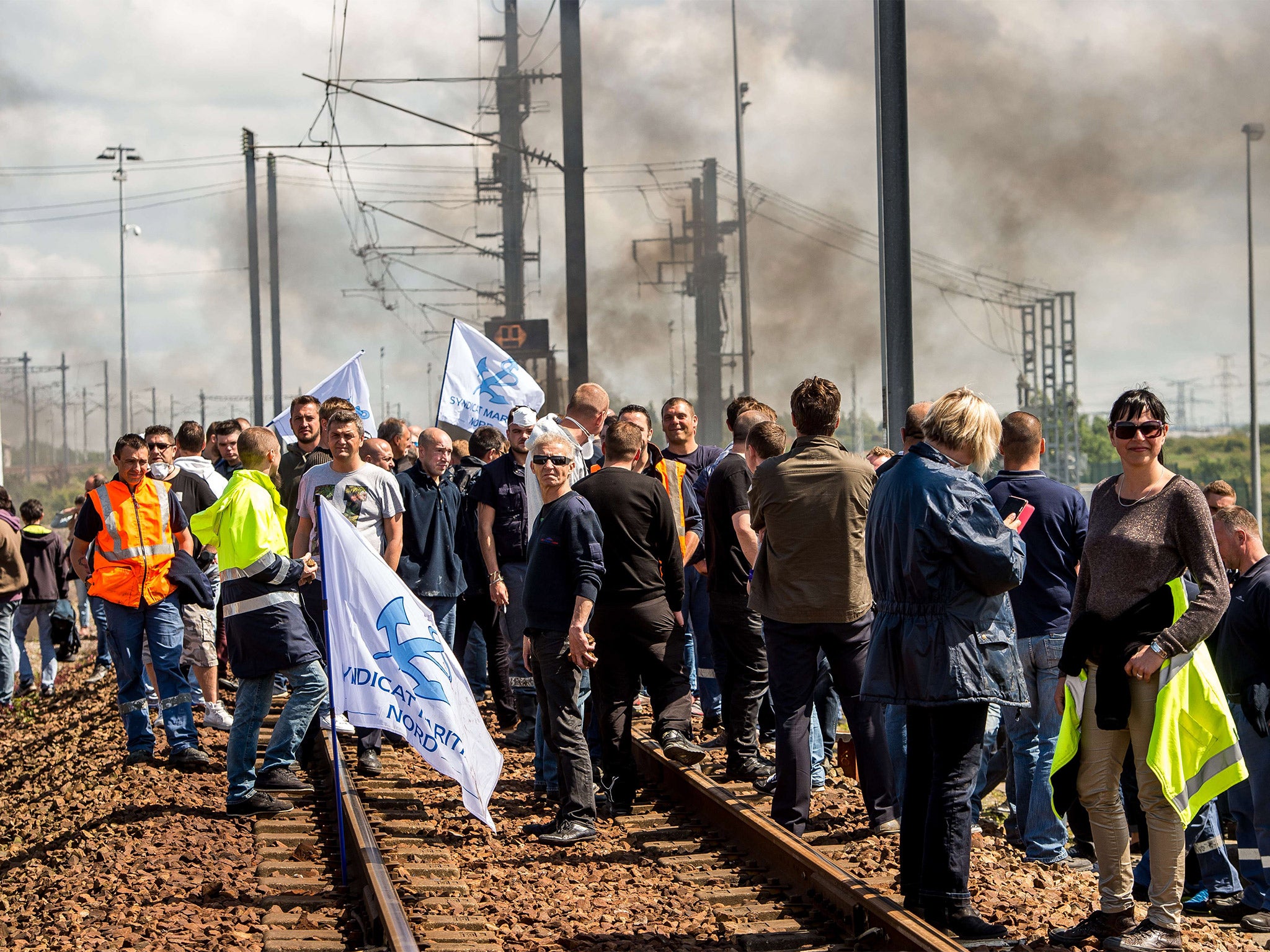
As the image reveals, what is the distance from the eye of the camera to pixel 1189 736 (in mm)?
4984

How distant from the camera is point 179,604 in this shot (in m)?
9.34

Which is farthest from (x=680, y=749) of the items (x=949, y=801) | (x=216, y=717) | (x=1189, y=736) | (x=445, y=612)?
(x=216, y=717)

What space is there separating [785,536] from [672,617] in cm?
101

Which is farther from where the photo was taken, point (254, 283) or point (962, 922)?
point (254, 283)

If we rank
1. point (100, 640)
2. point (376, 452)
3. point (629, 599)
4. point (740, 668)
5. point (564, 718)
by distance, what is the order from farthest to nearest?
point (100, 640), point (376, 452), point (740, 668), point (629, 599), point (564, 718)

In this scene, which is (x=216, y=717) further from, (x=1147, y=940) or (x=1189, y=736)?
(x=1189, y=736)

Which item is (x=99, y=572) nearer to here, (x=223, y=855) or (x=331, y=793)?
(x=331, y=793)

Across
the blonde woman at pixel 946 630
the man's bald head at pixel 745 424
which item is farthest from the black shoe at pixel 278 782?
the blonde woman at pixel 946 630

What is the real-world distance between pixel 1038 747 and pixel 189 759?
5086 millimetres

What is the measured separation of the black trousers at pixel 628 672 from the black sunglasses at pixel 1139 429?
9.01 ft

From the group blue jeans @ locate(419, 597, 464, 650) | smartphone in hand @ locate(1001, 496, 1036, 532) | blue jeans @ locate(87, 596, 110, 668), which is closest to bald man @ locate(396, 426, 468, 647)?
blue jeans @ locate(419, 597, 464, 650)

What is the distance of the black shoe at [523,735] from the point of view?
8930mm

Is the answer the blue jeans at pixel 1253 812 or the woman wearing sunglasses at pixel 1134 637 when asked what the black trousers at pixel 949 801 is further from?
the blue jeans at pixel 1253 812

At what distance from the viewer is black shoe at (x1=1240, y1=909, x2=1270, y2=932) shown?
18.6 feet
